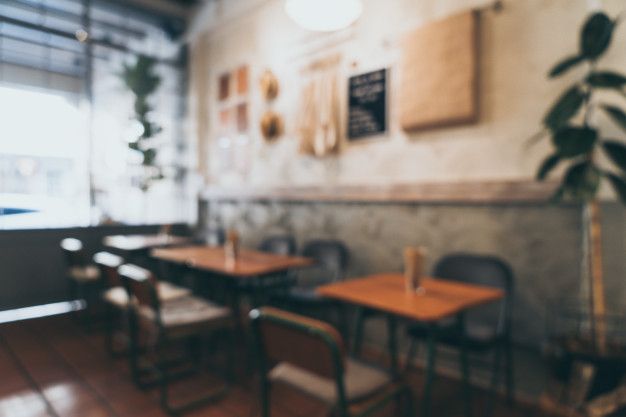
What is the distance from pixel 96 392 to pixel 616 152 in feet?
11.1

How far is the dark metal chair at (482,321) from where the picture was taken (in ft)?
7.56

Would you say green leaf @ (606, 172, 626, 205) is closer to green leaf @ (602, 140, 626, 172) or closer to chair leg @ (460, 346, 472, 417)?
green leaf @ (602, 140, 626, 172)

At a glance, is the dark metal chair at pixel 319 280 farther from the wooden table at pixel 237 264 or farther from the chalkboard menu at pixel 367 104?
the chalkboard menu at pixel 367 104

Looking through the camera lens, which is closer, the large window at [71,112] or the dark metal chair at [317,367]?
the dark metal chair at [317,367]

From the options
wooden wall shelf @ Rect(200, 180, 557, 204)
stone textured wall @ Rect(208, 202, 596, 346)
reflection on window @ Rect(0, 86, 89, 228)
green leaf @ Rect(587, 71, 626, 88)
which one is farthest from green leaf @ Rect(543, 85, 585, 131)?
reflection on window @ Rect(0, 86, 89, 228)

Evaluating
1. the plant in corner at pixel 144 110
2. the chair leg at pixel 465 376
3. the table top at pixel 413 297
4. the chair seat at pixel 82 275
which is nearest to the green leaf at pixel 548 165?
the table top at pixel 413 297

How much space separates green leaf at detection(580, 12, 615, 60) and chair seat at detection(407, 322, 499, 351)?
161 cm

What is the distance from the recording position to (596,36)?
2066 millimetres

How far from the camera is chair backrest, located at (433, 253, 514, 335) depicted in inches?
94.3

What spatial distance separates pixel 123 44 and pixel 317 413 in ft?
17.7

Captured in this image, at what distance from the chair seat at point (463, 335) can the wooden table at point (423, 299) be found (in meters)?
0.07

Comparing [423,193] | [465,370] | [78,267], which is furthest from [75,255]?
[465,370]

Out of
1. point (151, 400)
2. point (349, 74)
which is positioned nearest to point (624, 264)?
point (349, 74)

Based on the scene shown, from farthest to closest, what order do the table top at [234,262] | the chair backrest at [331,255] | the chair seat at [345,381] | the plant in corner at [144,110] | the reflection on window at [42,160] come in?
the plant in corner at [144,110]
the reflection on window at [42,160]
the chair backrest at [331,255]
the table top at [234,262]
the chair seat at [345,381]
